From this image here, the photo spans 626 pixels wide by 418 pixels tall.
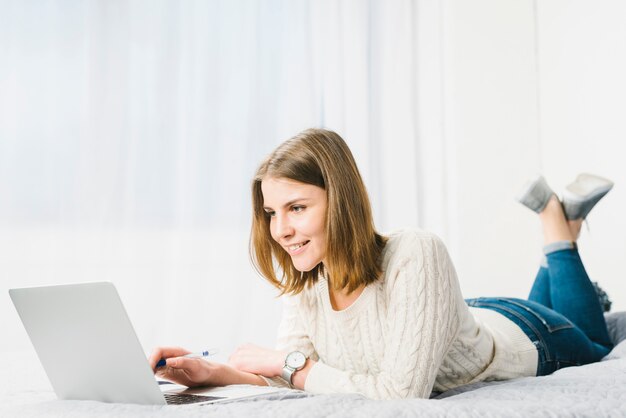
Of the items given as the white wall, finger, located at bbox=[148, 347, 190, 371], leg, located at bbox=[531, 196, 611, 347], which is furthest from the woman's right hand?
the white wall

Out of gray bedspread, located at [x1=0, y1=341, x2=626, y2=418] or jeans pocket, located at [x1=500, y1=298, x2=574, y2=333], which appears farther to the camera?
jeans pocket, located at [x1=500, y1=298, x2=574, y2=333]

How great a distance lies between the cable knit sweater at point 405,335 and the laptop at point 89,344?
0.25 metres

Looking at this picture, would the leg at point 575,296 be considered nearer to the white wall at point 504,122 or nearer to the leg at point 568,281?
the leg at point 568,281

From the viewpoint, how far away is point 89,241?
2295 millimetres

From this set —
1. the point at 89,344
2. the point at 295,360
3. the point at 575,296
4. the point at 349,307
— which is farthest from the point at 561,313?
the point at 89,344

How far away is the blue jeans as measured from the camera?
1.48 m

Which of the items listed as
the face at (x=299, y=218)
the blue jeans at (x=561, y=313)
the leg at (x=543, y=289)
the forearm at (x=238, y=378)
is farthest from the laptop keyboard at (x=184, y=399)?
the leg at (x=543, y=289)

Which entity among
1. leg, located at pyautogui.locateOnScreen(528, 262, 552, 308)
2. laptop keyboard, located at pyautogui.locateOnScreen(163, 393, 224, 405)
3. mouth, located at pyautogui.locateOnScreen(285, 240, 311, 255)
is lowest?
leg, located at pyautogui.locateOnScreen(528, 262, 552, 308)

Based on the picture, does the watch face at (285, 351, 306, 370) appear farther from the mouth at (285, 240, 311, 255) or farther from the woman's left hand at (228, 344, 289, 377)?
the mouth at (285, 240, 311, 255)

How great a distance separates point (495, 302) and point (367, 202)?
2.07 ft

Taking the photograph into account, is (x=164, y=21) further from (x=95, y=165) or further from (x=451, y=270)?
(x=451, y=270)

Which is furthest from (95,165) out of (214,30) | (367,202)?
(367,202)

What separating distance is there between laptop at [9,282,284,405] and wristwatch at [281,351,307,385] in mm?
181

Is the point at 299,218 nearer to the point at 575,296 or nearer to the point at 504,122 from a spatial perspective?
the point at 575,296
